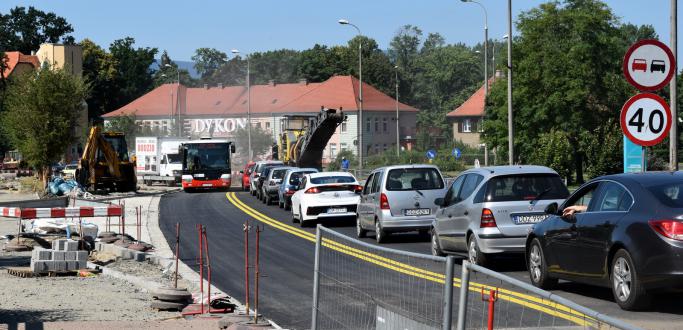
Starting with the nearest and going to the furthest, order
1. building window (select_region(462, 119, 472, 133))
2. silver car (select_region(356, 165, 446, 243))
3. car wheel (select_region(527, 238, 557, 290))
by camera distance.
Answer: car wheel (select_region(527, 238, 557, 290)) → silver car (select_region(356, 165, 446, 243)) → building window (select_region(462, 119, 472, 133))

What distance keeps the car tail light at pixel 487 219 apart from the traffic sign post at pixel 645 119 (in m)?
3.48

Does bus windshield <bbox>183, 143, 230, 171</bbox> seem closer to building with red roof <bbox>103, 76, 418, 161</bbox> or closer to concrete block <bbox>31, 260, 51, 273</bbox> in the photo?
concrete block <bbox>31, 260, 51, 273</bbox>

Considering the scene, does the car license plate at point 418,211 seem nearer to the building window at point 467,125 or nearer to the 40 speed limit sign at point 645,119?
the 40 speed limit sign at point 645,119

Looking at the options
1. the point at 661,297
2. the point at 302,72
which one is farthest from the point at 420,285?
the point at 302,72

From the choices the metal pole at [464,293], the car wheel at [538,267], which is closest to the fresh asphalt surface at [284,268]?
the metal pole at [464,293]

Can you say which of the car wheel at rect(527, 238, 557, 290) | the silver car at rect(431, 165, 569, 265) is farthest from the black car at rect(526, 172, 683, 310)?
the silver car at rect(431, 165, 569, 265)

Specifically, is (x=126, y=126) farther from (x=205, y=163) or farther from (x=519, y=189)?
(x=519, y=189)

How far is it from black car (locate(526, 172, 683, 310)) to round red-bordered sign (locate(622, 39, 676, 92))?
1.56m

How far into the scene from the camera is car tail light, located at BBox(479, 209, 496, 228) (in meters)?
17.4

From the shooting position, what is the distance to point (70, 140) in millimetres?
62500

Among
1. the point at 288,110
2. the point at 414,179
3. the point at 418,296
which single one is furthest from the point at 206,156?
the point at 288,110

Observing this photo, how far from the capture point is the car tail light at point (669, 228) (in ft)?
38.3

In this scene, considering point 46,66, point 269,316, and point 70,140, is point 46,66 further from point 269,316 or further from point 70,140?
point 269,316

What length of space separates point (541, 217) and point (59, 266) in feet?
28.2
